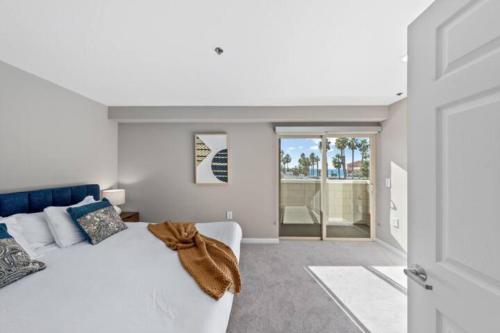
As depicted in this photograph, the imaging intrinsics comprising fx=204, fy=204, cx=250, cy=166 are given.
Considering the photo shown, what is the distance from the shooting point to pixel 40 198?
2305 millimetres

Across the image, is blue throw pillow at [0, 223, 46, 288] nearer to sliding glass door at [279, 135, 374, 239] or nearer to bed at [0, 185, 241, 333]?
bed at [0, 185, 241, 333]

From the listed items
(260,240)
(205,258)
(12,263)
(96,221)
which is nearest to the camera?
(12,263)

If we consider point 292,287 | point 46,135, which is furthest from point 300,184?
point 46,135

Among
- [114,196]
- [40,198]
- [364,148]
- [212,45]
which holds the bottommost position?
[114,196]

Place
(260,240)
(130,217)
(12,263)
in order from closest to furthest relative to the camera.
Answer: (12,263) → (130,217) → (260,240)

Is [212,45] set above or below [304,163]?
above

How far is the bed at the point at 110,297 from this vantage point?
1080 millimetres

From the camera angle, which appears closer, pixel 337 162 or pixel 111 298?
pixel 111 298

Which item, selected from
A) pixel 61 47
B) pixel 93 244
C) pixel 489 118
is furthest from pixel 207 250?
pixel 61 47

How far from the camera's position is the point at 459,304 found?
681mm

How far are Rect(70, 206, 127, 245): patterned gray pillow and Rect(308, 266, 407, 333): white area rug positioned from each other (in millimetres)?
2506

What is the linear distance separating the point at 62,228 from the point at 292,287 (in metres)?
2.53

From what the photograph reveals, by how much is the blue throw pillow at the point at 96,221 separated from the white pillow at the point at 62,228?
0.20 feet

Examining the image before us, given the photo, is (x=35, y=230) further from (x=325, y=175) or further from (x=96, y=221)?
(x=325, y=175)
